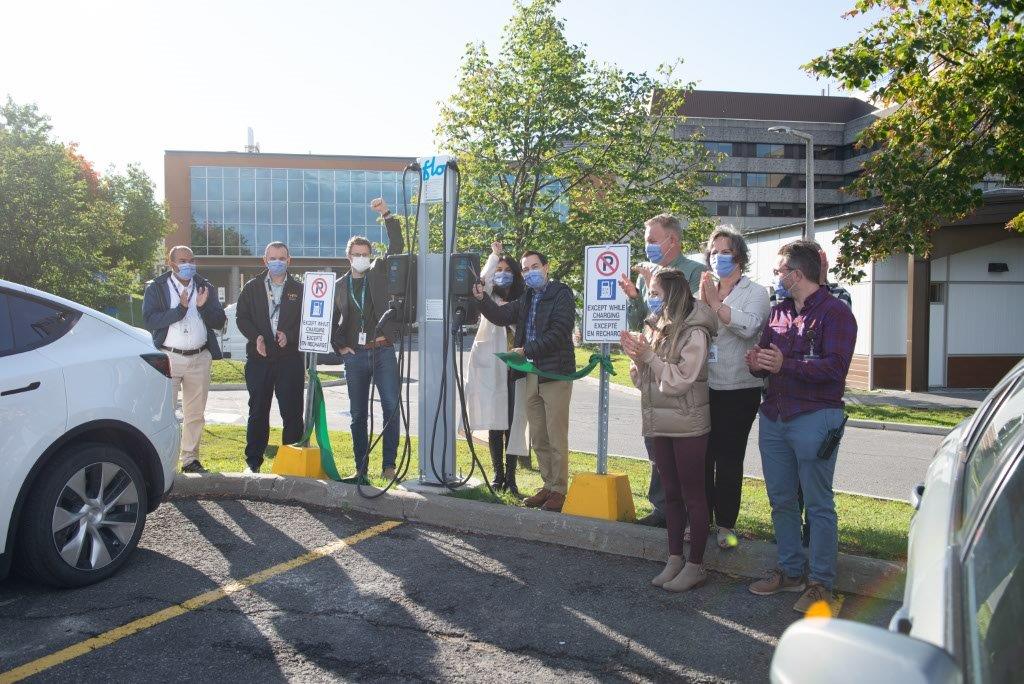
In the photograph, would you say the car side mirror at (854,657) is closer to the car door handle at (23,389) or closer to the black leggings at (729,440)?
the black leggings at (729,440)

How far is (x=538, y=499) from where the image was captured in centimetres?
655

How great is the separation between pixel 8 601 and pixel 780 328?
170 inches

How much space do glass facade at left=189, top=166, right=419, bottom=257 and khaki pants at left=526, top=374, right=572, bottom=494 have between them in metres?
55.4

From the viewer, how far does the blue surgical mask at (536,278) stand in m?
6.62

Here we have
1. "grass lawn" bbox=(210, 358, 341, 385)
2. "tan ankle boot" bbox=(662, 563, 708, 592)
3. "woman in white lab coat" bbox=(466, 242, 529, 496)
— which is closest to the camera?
"tan ankle boot" bbox=(662, 563, 708, 592)

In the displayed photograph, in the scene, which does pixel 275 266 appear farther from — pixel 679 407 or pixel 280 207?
pixel 280 207

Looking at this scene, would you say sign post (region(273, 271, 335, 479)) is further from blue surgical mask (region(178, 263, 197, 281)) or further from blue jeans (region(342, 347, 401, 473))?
blue surgical mask (region(178, 263, 197, 281))

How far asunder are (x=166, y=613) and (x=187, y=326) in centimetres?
376

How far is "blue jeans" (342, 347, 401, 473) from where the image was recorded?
748 centimetres

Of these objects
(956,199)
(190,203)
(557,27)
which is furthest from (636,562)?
(190,203)

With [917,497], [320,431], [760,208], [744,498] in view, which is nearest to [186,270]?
[320,431]

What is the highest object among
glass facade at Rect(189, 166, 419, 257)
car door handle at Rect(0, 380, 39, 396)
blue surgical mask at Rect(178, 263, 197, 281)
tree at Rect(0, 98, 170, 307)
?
glass facade at Rect(189, 166, 419, 257)

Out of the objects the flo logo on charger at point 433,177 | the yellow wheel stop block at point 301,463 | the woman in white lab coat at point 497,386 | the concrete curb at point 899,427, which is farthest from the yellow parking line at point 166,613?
the concrete curb at point 899,427

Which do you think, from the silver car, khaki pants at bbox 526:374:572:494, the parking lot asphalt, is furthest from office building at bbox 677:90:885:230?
the silver car
